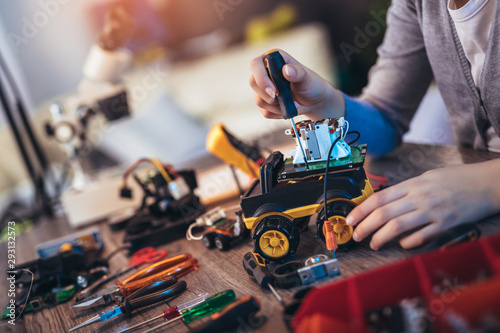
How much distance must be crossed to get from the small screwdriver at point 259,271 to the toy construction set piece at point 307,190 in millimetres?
16

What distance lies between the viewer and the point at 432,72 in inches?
41.3

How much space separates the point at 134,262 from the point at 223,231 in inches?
8.5

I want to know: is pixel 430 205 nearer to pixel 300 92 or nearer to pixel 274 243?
pixel 274 243

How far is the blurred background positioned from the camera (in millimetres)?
3273

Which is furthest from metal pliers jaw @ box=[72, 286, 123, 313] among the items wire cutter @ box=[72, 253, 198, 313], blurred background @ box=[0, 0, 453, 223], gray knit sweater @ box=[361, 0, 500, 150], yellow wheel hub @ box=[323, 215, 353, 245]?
blurred background @ box=[0, 0, 453, 223]

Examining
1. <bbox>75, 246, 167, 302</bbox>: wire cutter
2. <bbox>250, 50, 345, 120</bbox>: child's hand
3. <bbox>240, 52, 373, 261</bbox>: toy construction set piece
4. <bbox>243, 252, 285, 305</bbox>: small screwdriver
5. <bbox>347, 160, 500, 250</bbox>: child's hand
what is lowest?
<bbox>75, 246, 167, 302</bbox>: wire cutter

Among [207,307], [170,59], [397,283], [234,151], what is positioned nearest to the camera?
[397,283]

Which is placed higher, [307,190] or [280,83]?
[280,83]

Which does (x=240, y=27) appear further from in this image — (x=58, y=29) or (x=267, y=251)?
(x=267, y=251)

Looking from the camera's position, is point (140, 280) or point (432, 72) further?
point (432, 72)

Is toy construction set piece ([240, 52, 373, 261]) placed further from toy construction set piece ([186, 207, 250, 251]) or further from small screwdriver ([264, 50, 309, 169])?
toy construction set piece ([186, 207, 250, 251])

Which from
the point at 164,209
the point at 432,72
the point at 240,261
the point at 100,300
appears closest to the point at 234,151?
the point at 164,209

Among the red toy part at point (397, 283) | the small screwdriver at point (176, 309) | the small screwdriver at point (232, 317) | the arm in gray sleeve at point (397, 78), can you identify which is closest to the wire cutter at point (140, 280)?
the small screwdriver at point (176, 309)

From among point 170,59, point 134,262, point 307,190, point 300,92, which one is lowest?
point 134,262
